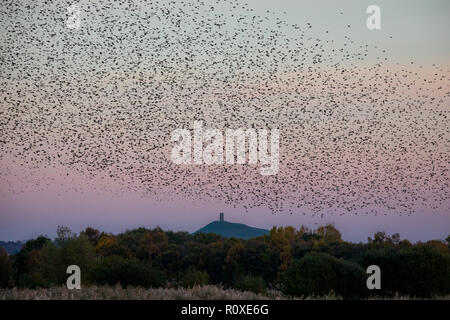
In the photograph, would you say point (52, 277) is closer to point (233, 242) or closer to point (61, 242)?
point (61, 242)

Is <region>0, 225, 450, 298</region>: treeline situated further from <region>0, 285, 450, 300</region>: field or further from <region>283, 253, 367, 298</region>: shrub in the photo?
<region>0, 285, 450, 300</region>: field

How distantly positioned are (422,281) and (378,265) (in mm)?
2003

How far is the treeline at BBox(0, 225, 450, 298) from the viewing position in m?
24.1

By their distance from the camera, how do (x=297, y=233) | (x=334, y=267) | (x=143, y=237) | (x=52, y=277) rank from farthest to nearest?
(x=297, y=233) < (x=143, y=237) < (x=52, y=277) < (x=334, y=267)

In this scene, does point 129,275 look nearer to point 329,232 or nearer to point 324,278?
point 324,278

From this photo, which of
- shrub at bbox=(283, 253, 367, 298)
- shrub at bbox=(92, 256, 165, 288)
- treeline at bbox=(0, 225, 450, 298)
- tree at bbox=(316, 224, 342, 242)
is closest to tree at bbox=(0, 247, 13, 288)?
treeline at bbox=(0, 225, 450, 298)

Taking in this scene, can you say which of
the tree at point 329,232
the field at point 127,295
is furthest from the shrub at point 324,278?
the tree at point 329,232

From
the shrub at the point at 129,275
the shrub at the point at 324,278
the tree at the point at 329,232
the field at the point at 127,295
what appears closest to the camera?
the field at the point at 127,295

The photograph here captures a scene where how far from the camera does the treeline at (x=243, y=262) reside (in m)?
24.1

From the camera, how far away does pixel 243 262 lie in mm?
58469

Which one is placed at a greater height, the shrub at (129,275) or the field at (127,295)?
the shrub at (129,275)

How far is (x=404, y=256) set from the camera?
26.8 metres

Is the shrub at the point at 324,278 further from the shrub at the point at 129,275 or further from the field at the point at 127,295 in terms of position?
the shrub at the point at 129,275
